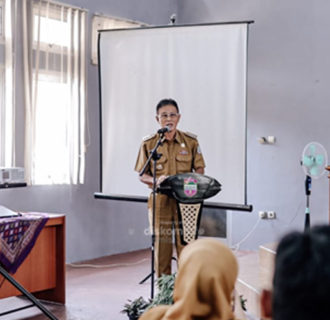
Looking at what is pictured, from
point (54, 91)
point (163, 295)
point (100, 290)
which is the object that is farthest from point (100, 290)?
point (54, 91)

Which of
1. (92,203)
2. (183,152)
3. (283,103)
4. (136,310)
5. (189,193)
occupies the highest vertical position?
(283,103)

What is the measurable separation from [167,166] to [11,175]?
1.30 meters

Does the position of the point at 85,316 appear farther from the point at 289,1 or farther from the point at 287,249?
the point at 289,1

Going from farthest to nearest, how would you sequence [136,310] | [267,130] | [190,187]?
1. [267,130]
2. [190,187]
3. [136,310]

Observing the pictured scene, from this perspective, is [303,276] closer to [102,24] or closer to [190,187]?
[190,187]

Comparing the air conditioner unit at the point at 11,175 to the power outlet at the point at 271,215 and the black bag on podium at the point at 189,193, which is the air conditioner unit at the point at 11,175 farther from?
the power outlet at the point at 271,215

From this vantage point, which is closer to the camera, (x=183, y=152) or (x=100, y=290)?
(x=183, y=152)

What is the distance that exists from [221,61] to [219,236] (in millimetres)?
2297

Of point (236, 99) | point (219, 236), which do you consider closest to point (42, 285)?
point (236, 99)

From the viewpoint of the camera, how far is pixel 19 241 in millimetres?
3678

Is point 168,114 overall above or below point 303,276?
above

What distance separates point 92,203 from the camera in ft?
18.6

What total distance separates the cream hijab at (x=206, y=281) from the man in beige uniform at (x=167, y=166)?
2484 mm

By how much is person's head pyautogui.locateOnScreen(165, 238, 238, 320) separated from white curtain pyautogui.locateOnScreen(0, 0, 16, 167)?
4.08 meters
